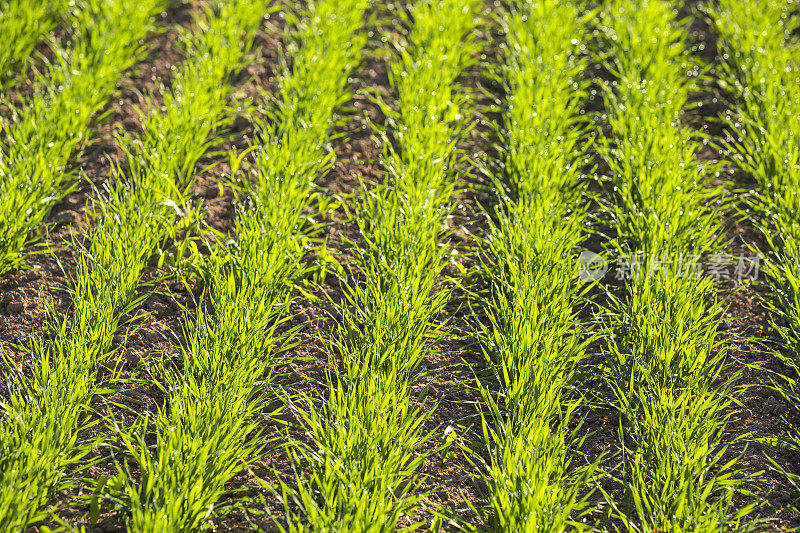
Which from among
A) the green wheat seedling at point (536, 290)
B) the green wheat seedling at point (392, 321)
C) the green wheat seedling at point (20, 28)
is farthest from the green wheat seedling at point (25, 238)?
the green wheat seedling at point (536, 290)

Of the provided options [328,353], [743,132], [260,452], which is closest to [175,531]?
[260,452]

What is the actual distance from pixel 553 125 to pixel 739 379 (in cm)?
153

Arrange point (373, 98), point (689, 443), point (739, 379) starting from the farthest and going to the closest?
point (373, 98) < point (739, 379) < point (689, 443)

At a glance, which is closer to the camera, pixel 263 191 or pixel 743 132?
pixel 263 191

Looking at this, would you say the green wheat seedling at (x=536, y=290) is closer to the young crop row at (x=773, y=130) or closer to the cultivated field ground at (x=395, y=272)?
the cultivated field ground at (x=395, y=272)

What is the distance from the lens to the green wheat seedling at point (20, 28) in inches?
153

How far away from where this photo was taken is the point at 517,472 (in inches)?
85.9

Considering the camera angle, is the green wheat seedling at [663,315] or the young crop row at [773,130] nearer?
the green wheat seedling at [663,315]

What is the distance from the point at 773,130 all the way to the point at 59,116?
3435 millimetres

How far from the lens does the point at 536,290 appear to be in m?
2.80

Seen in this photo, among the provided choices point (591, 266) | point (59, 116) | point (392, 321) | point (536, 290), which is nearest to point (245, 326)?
point (392, 321)

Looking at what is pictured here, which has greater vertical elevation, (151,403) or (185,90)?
(185,90)

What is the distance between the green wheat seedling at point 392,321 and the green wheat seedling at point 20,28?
198 cm

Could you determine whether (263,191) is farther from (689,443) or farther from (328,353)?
(689,443)
